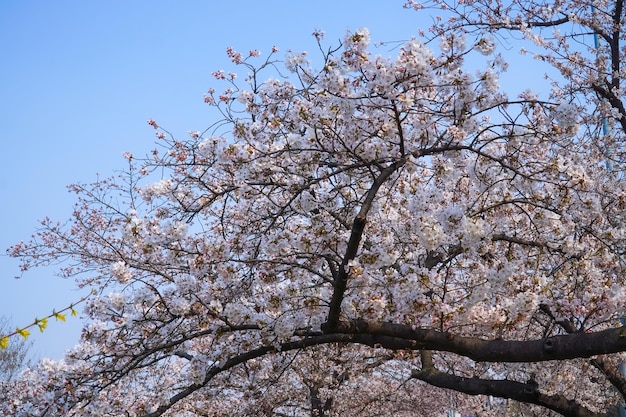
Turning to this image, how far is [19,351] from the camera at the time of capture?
2492 cm

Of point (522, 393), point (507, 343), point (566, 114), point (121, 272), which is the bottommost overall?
point (507, 343)

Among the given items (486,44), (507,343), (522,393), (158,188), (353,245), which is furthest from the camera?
(158,188)

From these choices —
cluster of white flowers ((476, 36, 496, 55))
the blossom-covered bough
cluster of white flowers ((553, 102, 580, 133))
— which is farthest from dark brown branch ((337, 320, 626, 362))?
cluster of white flowers ((476, 36, 496, 55))

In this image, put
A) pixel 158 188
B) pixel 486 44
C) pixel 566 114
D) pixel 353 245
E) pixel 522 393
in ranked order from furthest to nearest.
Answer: pixel 158 188 < pixel 522 393 < pixel 486 44 < pixel 566 114 < pixel 353 245

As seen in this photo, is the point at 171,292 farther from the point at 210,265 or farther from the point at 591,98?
the point at 591,98

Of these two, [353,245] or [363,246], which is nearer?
[353,245]

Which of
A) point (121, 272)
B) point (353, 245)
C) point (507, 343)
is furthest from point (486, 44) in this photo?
point (121, 272)

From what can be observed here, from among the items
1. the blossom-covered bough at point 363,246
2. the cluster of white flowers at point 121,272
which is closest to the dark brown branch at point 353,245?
the blossom-covered bough at point 363,246

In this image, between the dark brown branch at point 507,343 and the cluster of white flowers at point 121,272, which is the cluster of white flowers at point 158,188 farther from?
the dark brown branch at point 507,343

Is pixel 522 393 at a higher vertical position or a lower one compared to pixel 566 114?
lower

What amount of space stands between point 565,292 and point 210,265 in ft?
11.0

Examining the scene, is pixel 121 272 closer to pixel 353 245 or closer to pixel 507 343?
pixel 353 245

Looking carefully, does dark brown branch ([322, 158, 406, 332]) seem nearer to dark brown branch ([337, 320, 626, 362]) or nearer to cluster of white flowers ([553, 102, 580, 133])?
dark brown branch ([337, 320, 626, 362])

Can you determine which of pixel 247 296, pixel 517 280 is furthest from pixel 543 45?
pixel 247 296
